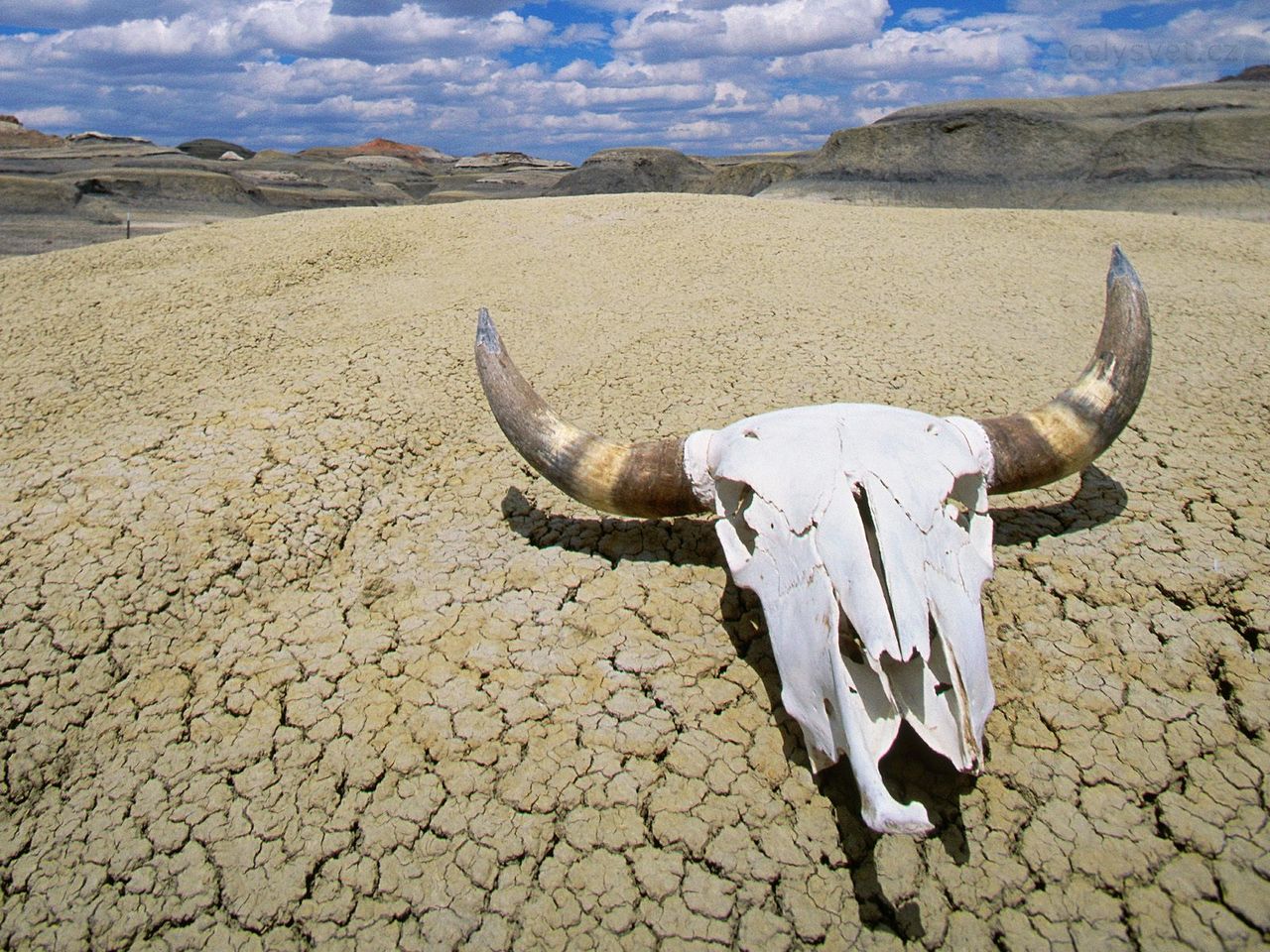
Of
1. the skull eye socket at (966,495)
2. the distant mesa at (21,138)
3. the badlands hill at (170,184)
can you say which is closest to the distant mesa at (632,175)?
the badlands hill at (170,184)

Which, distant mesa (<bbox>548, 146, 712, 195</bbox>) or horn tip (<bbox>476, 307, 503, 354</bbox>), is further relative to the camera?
distant mesa (<bbox>548, 146, 712, 195</bbox>)

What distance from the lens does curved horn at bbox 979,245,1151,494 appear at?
1949 mm

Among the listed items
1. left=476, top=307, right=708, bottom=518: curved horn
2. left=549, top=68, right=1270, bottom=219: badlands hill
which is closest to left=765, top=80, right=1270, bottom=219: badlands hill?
left=549, top=68, right=1270, bottom=219: badlands hill

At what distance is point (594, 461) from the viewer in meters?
2.05

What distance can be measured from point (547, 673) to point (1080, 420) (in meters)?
1.55

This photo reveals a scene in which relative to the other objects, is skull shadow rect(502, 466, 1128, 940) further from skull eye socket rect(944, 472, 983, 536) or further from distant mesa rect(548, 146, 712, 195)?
distant mesa rect(548, 146, 712, 195)

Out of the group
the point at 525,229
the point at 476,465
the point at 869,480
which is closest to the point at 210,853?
the point at 476,465

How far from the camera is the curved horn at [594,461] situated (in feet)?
6.51

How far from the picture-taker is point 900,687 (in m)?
1.39

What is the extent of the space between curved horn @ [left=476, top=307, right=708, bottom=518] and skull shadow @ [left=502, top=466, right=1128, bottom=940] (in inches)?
10.7

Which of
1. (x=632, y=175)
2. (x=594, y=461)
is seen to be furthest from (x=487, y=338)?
(x=632, y=175)

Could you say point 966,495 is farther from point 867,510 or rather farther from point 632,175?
point 632,175

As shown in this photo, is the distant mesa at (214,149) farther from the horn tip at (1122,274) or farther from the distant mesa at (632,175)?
Result: the horn tip at (1122,274)

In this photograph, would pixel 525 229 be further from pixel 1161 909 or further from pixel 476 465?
pixel 1161 909
